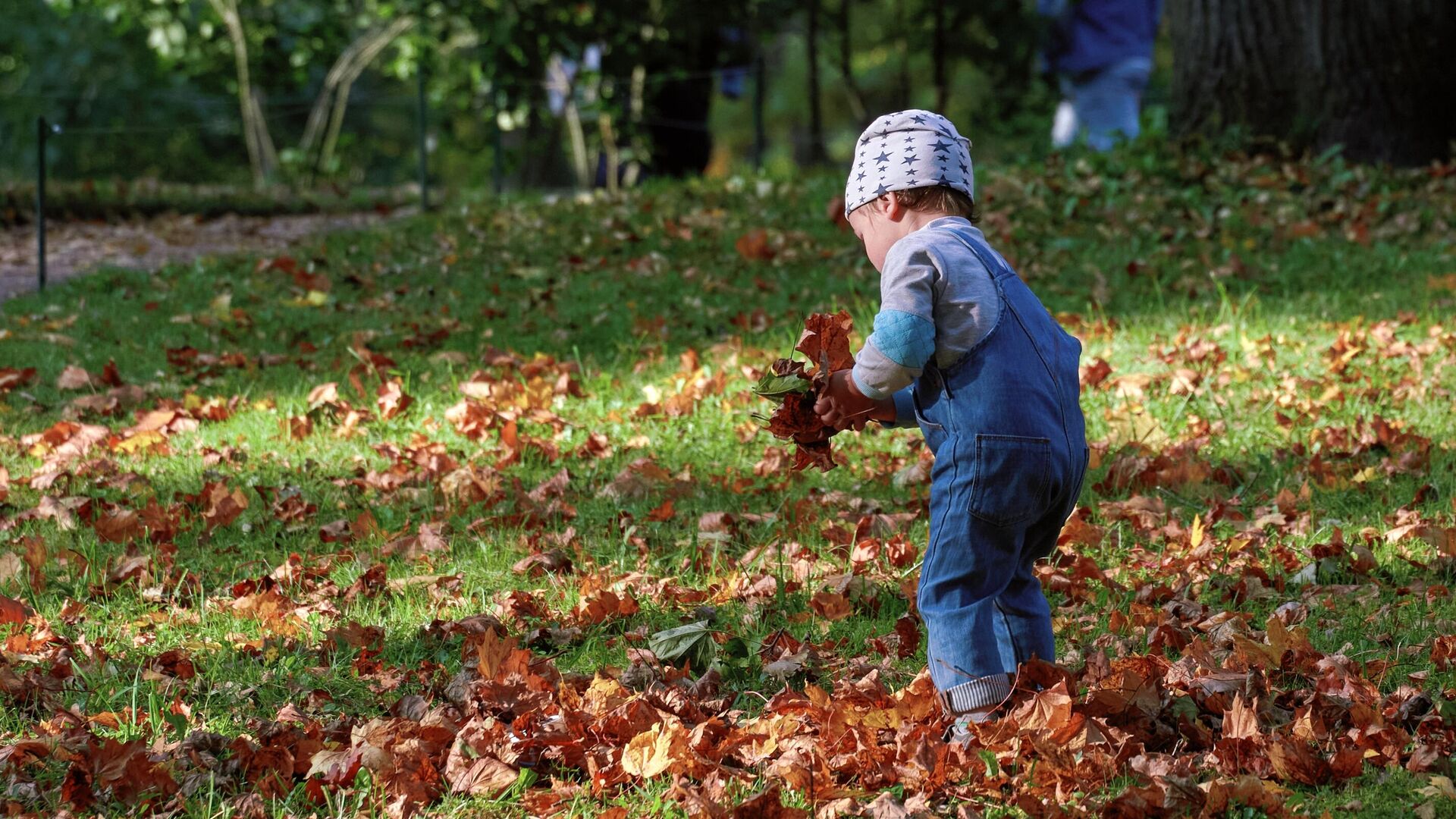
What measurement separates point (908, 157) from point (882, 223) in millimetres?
156

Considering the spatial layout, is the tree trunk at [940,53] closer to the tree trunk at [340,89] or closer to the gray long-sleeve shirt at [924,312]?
the tree trunk at [340,89]

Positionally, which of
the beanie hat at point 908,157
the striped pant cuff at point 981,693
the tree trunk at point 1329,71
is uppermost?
the tree trunk at point 1329,71

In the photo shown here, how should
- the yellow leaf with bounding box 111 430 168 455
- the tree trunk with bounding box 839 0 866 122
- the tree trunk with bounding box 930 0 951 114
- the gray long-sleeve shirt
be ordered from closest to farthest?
the gray long-sleeve shirt
the yellow leaf with bounding box 111 430 168 455
the tree trunk with bounding box 930 0 951 114
the tree trunk with bounding box 839 0 866 122

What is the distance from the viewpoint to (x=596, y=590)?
11.8 ft

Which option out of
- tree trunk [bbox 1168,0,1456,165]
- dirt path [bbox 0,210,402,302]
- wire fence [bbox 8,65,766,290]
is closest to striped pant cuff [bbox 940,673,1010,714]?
wire fence [bbox 8,65,766,290]

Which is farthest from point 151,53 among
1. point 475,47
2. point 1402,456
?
point 1402,456

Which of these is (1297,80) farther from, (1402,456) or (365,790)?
(365,790)

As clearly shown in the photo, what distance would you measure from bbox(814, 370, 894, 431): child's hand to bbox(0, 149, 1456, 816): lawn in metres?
0.59

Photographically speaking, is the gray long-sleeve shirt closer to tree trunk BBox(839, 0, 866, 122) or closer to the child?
the child

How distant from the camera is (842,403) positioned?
2695 millimetres

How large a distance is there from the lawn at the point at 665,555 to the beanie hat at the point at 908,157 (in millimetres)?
1010

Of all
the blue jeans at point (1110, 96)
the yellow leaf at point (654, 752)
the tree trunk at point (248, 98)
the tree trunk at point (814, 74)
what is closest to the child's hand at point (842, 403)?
the yellow leaf at point (654, 752)

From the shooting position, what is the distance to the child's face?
9.02 feet

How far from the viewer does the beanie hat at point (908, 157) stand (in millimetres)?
2676
